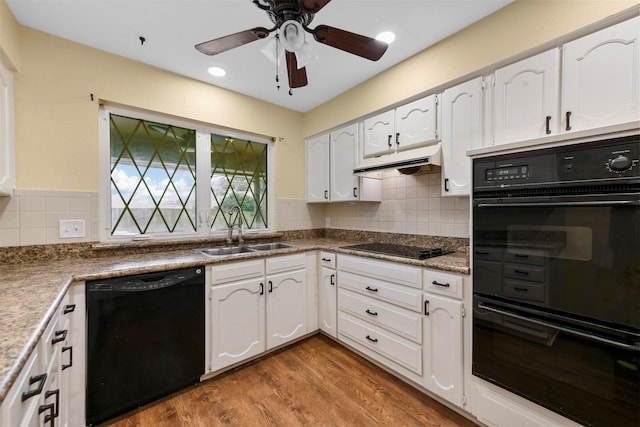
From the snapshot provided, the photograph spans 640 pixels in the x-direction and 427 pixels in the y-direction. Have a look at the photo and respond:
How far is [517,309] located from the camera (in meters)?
1.38

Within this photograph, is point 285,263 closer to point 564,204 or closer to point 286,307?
point 286,307

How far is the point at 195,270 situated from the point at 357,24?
2.03 meters

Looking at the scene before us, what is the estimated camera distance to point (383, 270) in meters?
2.04

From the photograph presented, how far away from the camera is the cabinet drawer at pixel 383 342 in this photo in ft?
6.04

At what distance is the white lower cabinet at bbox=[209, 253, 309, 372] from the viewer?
2.01 meters

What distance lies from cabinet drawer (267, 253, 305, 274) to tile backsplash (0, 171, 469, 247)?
2.43 ft

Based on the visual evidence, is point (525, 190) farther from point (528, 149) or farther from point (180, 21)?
point (180, 21)

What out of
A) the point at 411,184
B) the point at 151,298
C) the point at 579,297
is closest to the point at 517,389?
the point at 579,297

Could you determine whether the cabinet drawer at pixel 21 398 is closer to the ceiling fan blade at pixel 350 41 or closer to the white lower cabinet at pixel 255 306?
the white lower cabinet at pixel 255 306

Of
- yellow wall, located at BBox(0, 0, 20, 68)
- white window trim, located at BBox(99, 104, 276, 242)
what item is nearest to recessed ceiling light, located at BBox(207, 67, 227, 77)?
white window trim, located at BBox(99, 104, 276, 242)

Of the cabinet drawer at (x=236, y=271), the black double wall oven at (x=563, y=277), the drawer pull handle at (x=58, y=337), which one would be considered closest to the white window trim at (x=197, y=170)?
the cabinet drawer at (x=236, y=271)

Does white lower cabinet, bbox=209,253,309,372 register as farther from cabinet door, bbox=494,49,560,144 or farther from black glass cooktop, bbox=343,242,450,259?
cabinet door, bbox=494,49,560,144

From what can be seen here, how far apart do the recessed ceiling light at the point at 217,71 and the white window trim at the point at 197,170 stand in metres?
0.49

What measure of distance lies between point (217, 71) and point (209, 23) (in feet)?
1.98
